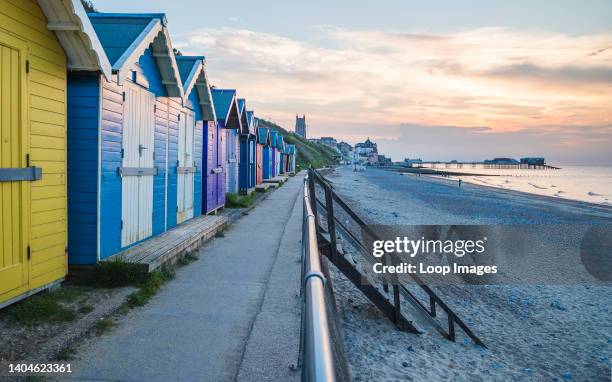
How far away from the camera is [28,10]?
5.61 metres

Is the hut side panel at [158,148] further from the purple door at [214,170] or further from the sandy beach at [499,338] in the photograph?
the purple door at [214,170]

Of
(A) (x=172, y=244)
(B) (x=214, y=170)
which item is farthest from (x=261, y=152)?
(A) (x=172, y=244)

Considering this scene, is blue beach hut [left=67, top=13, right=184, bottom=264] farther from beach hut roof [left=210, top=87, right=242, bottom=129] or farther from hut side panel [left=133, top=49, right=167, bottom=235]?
beach hut roof [left=210, top=87, right=242, bottom=129]

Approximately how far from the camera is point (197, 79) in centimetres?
1239

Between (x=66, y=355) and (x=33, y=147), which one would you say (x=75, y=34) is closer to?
(x=33, y=147)

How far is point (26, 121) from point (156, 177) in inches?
→ 158

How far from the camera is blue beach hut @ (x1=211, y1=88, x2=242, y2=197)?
1630 cm

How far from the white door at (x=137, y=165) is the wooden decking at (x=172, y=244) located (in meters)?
0.32

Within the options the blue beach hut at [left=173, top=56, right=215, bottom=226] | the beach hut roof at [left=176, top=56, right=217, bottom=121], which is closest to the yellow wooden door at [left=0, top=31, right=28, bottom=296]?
the blue beach hut at [left=173, top=56, right=215, bottom=226]

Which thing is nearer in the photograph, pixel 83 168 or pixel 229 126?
pixel 83 168

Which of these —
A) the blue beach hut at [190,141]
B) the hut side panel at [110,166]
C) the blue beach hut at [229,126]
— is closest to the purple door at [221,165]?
the blue beach hut at [229,126]

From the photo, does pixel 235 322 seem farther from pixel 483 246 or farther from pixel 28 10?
pixel 483 246

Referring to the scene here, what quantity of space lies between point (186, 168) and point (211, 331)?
7087 millimetres

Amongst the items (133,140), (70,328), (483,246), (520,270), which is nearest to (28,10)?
(133,140)
